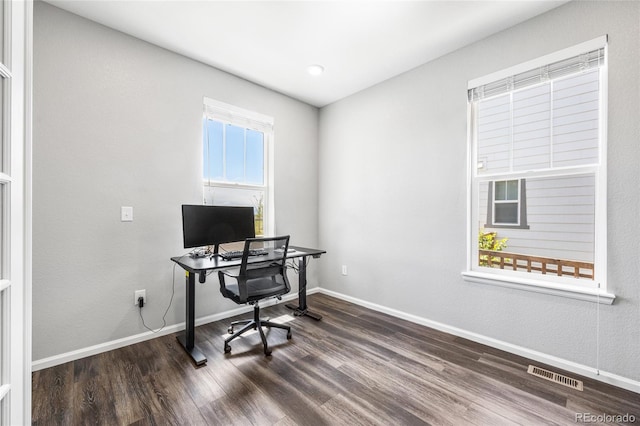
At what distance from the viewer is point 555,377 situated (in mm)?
1957

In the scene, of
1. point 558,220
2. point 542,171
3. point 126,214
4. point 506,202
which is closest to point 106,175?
point 126,214

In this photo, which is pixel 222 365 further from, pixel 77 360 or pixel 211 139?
pixel 211 139

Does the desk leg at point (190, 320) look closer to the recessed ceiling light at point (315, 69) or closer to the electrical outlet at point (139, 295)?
the electrical outlet at point (139, 295)

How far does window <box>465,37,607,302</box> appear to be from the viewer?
2002 millimetres

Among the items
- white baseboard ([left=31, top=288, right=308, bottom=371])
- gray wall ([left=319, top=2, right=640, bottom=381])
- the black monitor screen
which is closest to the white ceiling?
gray wall ([left=319, top=2, right=640, bottom=381])

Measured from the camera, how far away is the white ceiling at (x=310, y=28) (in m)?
2.07

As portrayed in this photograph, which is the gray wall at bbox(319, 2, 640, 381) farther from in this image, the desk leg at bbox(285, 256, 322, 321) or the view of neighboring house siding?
the desk leg at bbox(285, 256, 322, 321)

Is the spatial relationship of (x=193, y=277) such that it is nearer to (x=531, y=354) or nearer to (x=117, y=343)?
(x=117, y=343)

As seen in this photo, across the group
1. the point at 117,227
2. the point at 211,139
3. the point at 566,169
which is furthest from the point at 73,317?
the point at 566,169

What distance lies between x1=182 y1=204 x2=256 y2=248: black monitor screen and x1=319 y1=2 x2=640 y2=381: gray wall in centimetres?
137

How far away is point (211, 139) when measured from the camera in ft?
9.80

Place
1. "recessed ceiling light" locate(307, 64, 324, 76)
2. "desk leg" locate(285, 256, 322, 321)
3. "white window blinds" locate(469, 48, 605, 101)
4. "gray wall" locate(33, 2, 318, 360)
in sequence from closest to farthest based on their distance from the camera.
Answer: "white window blinds" locate(469, 48, 605, 101)
"gray wall" locate(33, 2, 318, 360)
"recessed ceiling light" locate(307, 64, 324, 76)
"desk leg" locate(285, 256, 322, 321)

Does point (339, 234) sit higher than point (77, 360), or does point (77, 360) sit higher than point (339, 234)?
point (339, 234)

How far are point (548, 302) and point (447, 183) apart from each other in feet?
4.07
